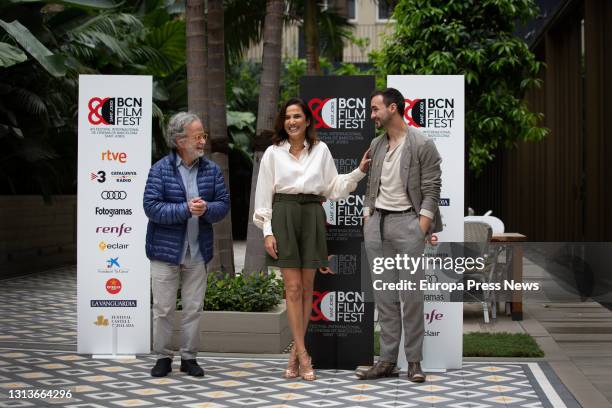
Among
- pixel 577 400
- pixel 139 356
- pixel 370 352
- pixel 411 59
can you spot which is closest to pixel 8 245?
pixel 411 59

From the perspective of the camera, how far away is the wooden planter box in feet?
27.6

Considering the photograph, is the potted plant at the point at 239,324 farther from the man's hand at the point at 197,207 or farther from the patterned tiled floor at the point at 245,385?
the man's hand at the point at 197,207

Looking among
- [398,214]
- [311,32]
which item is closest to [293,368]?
[398,214]

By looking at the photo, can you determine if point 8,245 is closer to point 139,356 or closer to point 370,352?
point 139,356

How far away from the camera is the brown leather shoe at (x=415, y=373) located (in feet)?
24.0

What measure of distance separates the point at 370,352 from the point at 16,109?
31.7ft

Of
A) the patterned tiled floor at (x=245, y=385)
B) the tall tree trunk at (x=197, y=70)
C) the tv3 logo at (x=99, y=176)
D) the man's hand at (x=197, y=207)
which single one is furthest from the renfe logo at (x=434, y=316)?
the tall tree trunk at (x=197, y=70)

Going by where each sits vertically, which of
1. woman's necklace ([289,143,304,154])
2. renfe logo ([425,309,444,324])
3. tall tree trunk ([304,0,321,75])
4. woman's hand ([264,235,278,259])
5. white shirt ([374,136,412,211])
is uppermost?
tall tree trunk ([304,0,321,75])

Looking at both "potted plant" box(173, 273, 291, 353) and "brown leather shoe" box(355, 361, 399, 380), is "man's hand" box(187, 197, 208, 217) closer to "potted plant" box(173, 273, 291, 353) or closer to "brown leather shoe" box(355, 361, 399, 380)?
"potted plant" box(173, 273, 291, 353)

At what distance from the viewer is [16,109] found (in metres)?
15.8

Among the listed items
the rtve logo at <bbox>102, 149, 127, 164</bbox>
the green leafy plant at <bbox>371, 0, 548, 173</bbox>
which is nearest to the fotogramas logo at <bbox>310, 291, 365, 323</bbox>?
the rtve logo at <bbox>102, 149, 127, 164</bbox>

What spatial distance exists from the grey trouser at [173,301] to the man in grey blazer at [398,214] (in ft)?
4.03

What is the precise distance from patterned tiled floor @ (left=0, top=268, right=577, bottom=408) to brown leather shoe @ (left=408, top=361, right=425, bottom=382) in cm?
7

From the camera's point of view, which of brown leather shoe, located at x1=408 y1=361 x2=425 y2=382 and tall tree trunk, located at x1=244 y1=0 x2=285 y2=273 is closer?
brown leather shoe, located at x1=408 y1=361 x2=425 y2=382
